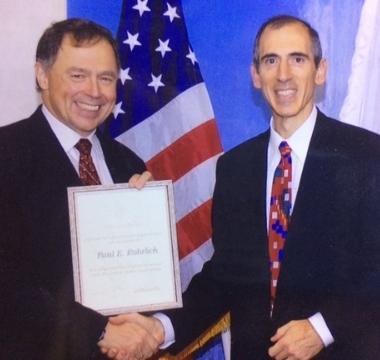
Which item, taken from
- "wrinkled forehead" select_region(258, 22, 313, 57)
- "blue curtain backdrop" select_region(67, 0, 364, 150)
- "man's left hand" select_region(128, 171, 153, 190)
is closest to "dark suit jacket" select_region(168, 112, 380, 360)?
"wrinkled forehead" select_region(258, 22, 313, 57)

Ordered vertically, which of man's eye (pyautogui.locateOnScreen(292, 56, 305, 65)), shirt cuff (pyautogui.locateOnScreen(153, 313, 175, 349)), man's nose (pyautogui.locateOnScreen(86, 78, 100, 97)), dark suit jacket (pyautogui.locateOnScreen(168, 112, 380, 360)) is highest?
man's eye (pyautogui.locateOnScreen(292, 56, 305, 65))

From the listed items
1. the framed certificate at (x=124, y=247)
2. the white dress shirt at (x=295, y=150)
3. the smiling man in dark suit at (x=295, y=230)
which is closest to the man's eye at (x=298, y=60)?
the smiling man in dark suit at (x=295, y=230)

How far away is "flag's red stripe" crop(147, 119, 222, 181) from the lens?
280 cm

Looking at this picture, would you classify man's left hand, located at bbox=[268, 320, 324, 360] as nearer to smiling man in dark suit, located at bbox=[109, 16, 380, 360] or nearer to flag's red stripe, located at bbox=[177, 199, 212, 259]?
smiling man in dark suit, located at bbox=[109, 16, 380, 360]

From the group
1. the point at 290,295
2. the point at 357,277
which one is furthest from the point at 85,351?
the point at 357,277

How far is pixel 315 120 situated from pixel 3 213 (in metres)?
1.07

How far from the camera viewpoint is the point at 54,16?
2.77 meters

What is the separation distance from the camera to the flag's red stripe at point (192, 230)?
2.80 metres

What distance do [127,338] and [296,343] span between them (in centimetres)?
54

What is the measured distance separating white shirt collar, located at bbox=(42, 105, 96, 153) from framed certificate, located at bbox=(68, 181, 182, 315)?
0.22 m

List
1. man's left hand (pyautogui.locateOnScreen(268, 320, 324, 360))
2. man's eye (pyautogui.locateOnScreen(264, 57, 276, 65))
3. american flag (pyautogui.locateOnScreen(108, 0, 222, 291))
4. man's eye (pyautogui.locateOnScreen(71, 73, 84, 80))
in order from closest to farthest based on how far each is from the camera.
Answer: man's left hand (pyautogui.locateOnScreen(268, 320, 324, 360)) < man's eye (pyautogui.locateOnScreen(71, 73, 84, 80)) < man's eye (pyautogui.locateOnScreen(264, 57, 276, 65)) < american flag (pyautogui.locateOnScreen(108, 0, 222, 291))

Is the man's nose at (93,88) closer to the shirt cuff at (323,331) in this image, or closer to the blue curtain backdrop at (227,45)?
the blue curtain backdrop at (227,45)

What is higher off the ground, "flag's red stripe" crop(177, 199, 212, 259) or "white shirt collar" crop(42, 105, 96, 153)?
"white shirt collar" crop(42, 105, 96, 153)

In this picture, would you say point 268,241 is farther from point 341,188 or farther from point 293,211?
point 341,188
